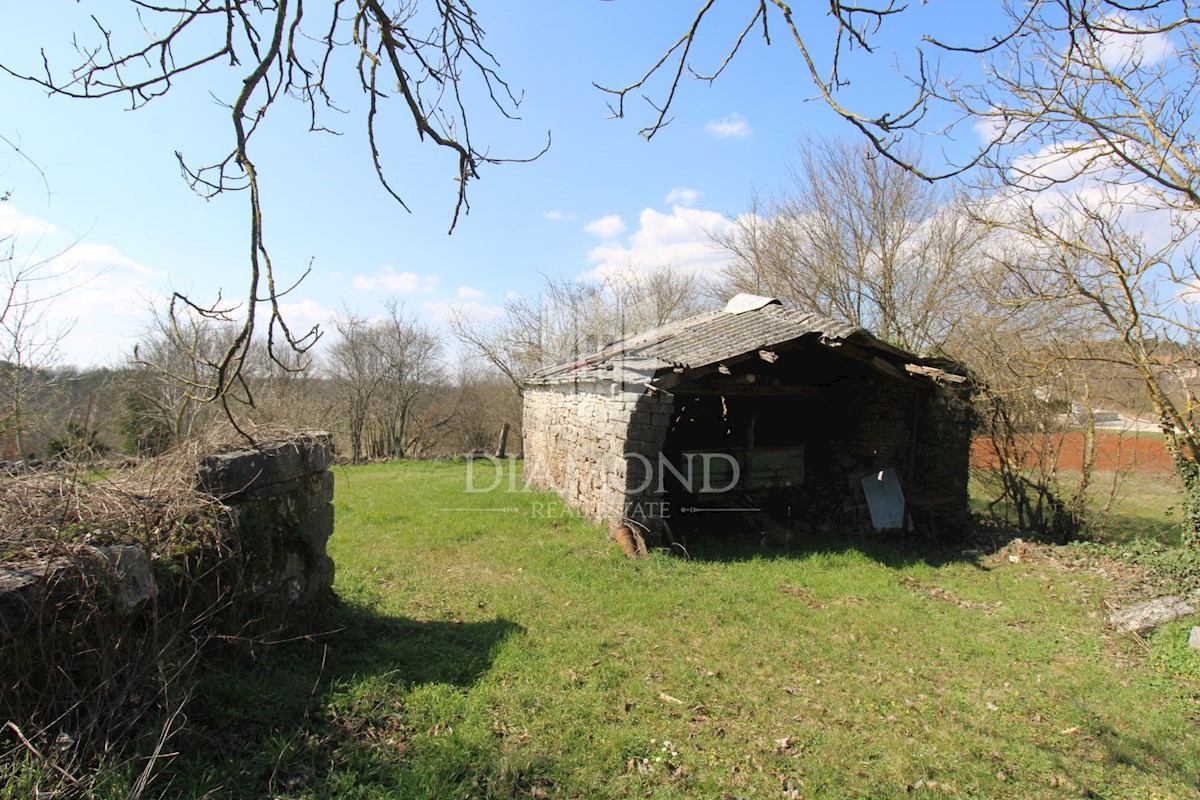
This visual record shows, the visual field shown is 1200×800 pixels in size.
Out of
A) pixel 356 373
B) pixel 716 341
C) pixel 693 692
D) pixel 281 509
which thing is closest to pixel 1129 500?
pixel 716 341

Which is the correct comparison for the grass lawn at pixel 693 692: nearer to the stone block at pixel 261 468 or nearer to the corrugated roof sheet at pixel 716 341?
the stone block at pixel 261 468

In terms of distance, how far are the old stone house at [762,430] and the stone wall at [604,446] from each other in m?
0.02

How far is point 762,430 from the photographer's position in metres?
10.3

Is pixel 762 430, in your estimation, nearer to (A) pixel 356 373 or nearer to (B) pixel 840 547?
(B) pixel 840 547

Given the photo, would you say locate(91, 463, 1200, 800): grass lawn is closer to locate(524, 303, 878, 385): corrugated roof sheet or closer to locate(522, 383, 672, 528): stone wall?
locate(522, 383, 672, 528): stone wall

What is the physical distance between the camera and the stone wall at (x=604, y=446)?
730cm

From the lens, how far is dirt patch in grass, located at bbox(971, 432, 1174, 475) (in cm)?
761

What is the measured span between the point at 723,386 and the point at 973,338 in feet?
14.8

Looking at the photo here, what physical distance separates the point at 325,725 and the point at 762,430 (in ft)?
27.8

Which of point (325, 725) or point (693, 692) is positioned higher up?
point (325, 725)

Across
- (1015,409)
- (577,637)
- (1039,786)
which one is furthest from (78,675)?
(1015,409)

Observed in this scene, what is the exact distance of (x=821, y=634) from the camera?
5.20m

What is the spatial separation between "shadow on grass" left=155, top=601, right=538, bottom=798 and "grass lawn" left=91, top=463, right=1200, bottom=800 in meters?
0.01

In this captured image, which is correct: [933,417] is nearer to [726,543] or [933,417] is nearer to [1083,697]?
[726,543]
